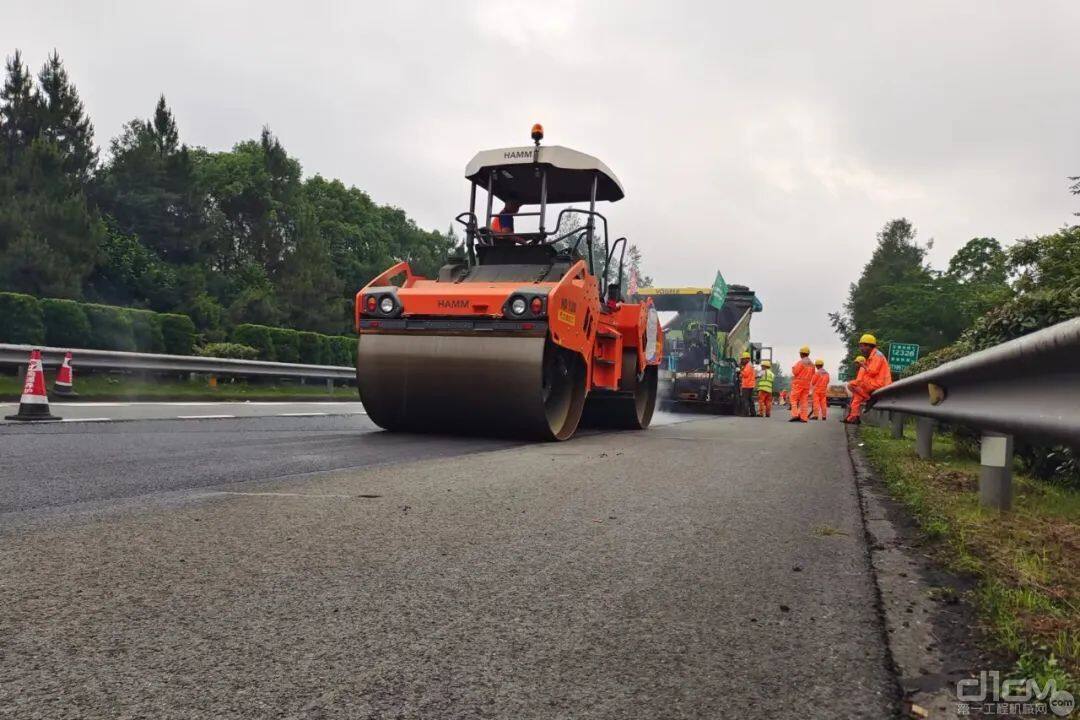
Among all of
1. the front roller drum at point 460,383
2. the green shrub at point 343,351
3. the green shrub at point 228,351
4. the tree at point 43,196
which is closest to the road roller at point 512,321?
the front roller drum at point 460,383

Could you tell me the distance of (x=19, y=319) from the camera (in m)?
17.1

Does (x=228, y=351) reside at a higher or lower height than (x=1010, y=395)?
higher

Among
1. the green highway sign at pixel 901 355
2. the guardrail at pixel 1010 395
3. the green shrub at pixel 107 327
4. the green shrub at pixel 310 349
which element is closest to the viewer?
the guardrail at pixel 1010 395

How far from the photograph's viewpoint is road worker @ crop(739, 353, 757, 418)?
22822 millimetres

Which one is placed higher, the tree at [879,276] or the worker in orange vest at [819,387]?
the tree at [879,276]

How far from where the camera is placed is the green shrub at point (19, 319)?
55.8ft

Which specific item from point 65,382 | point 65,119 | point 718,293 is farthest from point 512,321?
point 65,119

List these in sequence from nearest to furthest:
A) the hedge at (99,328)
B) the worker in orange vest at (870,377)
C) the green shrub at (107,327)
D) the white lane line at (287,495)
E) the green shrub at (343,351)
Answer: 1. the white lane line at (287,495)
2. the worker in orange vest at (870,377)
3. the hedge at (99,328)
4. the green shrub at (107,327)
5. the green shrub at (343,351)

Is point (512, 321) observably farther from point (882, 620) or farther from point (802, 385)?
point (802, 385)

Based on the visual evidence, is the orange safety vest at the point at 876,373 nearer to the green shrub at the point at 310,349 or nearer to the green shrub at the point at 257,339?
the green shrub at the point at 257,339

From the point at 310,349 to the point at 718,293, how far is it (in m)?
11.4

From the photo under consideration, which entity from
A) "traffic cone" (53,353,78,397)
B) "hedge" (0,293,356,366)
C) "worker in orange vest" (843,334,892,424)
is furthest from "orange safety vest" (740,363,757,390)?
"traffic cone" (53,353,78,397)

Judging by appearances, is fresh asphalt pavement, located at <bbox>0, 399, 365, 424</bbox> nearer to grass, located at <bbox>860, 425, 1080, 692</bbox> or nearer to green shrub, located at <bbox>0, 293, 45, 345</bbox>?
green shrub, located at <bbox>0, 293, 45, 345</bbox>

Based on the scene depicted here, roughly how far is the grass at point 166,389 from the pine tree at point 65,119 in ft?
79.0
